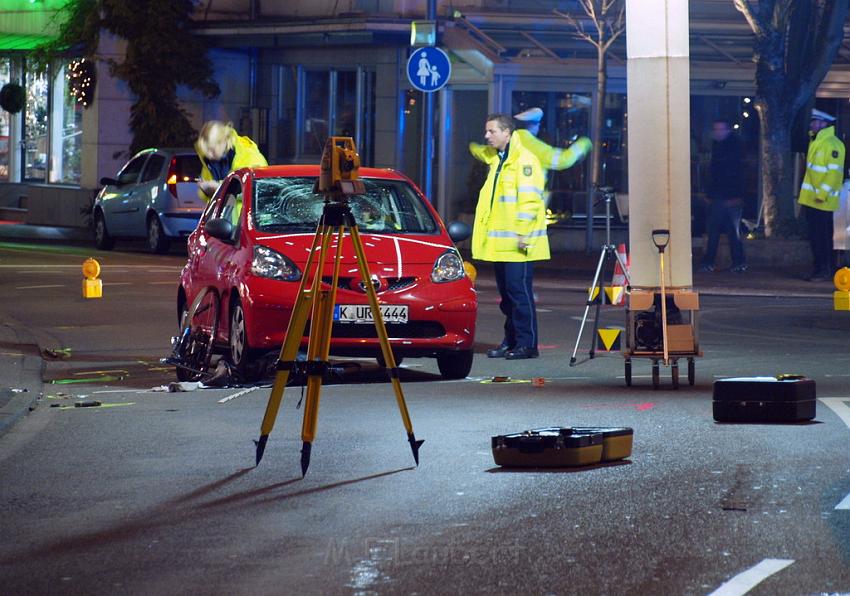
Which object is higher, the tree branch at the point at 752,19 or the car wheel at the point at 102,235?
the tree branch at the point at 752,19

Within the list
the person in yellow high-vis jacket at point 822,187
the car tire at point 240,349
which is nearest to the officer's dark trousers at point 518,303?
the car tire at point 240,349

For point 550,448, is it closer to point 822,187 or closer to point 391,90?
point 822,187

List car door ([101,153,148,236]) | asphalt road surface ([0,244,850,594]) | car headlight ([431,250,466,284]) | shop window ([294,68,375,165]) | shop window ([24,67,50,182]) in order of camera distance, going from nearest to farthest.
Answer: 1. asphalt road surface ([0,244,850,594])
2. car headlight ([431,250,466,284])
3. car door ([101,153,148,236])
4. shop window ([294,68,375,165])
5. shop window ([24,67,50,182])

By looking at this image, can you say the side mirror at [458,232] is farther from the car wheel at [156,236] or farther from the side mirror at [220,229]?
the car wheel at [156,236]

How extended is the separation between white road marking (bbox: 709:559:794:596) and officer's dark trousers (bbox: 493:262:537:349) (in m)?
8.31

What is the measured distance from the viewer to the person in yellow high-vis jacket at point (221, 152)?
17531 millimetres

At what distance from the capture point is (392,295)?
13195mm

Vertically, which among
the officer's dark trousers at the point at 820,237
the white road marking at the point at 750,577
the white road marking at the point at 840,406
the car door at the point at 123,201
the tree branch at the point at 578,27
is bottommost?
the white road marking at the point at 750,577

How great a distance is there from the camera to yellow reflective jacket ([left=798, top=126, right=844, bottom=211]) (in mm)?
24453

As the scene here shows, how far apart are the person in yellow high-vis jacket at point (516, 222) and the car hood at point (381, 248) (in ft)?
4.89

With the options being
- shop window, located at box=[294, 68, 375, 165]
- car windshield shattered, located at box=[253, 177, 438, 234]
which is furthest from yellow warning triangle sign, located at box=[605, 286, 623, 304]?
shop window, located at box=[294, 68, 375, 165]

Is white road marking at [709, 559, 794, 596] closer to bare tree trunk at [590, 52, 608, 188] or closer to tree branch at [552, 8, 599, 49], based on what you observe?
bare tree trunk at [590, 52, 608, 188]

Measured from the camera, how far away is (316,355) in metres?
9.31

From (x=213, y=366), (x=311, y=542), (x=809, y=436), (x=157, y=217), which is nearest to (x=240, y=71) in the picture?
(x=157, y=217)
